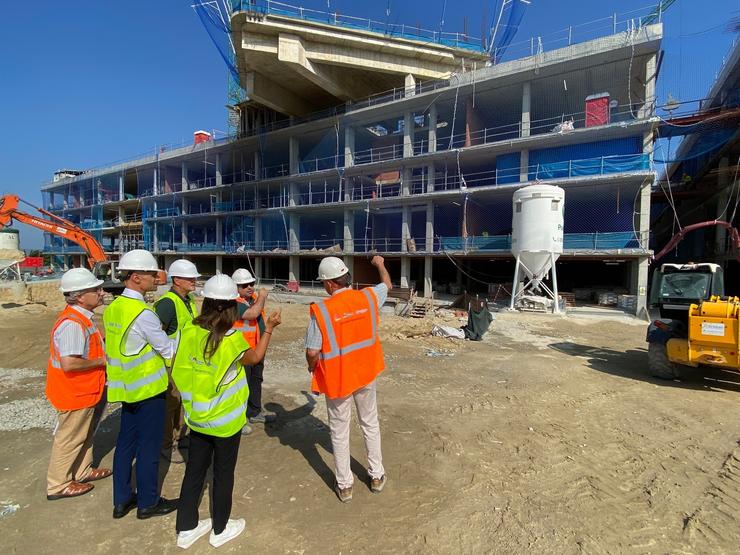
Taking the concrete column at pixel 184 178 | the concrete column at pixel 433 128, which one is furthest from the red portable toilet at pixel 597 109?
the concrete column at pixel 184 178

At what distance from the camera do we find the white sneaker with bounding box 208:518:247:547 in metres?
2.33

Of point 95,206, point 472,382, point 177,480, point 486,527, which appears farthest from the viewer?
point 95,206

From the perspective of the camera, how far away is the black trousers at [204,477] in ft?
7.25

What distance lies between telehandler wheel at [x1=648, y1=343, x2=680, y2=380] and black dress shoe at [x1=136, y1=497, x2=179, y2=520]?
288 inches

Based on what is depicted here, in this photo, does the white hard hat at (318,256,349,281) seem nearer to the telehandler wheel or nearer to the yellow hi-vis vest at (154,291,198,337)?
the yellow hi-vis vest at (154,291,198,337)

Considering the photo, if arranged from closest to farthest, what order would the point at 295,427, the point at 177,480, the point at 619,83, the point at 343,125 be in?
the point at 177,480 < the point at 295,427 < the point at 619,83 < the point at 343,125

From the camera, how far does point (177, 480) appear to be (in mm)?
3129

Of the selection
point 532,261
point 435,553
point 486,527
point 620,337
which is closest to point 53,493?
A: point 435,553

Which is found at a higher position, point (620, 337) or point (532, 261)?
point (532, 261)

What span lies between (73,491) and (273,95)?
83.2ft

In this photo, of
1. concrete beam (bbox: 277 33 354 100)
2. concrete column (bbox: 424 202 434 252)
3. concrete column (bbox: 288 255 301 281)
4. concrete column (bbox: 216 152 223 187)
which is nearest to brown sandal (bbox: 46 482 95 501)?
concrete column (bbox: 424 202 434 252)

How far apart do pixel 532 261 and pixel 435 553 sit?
14179mm

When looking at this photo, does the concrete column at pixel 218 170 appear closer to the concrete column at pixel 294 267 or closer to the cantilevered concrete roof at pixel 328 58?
the cantilevered concrete roof at pixel 328 58

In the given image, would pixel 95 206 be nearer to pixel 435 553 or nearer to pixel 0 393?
pixel 0 393
